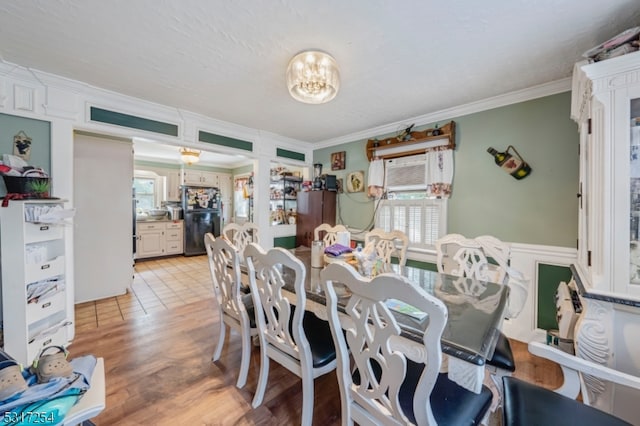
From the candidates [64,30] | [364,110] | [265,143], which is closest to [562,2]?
[364,110]

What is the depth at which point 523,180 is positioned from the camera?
2.33 metres

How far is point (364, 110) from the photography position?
110 inches

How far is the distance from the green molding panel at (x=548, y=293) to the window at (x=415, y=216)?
91cm

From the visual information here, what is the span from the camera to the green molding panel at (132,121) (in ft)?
7.73

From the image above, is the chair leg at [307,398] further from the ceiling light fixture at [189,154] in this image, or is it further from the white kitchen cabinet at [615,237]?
the ceiling light fixture at [189,154]

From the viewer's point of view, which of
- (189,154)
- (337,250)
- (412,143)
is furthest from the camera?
(189,154)

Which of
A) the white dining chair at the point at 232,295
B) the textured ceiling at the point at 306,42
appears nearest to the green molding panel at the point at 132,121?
→ the textured ceiling at the point at 306,42

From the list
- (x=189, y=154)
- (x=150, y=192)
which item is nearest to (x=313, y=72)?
(x=189, y=154)

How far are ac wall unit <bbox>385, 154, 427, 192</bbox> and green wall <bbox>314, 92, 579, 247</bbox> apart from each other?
Answer: 15.0 inches

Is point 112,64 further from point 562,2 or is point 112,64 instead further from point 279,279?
point 562,2

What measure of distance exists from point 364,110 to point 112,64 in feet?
7.54

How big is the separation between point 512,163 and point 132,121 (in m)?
3.83

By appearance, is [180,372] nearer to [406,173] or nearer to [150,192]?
[406,173]

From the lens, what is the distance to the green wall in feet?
6.98
